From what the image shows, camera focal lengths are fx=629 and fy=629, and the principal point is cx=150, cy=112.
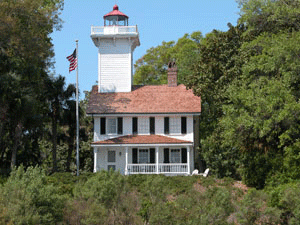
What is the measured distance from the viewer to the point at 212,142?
36938mm

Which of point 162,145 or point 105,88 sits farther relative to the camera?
point 105,88

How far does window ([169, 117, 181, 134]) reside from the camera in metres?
40.3

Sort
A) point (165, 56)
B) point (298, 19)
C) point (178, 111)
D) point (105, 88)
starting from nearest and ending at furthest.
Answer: point (298, 19) → point (178, 111) → point (105, 88) → point (165, 56)

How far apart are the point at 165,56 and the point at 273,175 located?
27800mm

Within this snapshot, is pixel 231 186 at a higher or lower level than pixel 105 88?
lower

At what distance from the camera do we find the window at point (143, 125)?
133 feet

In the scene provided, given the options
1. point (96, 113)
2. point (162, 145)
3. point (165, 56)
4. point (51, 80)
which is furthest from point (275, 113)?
point (165, 56)

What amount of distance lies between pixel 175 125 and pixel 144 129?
6.59 feet

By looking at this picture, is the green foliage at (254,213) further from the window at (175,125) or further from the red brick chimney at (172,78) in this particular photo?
the red brick chimney at (172,78)

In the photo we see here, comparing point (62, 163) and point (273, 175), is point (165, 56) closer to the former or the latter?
point (62, 163)

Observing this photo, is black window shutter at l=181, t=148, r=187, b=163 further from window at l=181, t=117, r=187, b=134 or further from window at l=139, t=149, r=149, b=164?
window at l=139, t=149, r=149, b=164

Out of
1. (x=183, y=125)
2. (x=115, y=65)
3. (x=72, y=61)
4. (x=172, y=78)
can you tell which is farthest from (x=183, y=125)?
(x=72, y=61)

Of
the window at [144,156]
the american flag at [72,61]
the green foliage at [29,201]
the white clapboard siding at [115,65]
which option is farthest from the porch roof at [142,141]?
the green foliage at [29,201]

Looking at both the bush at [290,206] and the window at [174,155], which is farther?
the window at [174,155]
